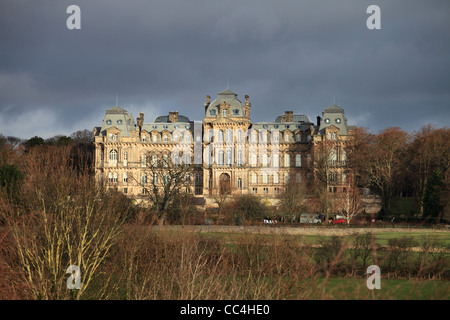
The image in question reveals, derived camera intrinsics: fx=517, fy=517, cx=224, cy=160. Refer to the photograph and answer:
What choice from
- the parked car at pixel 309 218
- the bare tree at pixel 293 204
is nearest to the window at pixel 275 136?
the bare tree at pixel 293 204

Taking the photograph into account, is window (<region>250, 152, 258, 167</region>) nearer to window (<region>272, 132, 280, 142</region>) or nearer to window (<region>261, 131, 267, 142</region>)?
window (<region>261, 131, 267, 142</region>)

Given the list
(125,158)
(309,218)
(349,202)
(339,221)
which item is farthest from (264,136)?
(339,221)

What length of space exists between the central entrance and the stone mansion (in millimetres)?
153

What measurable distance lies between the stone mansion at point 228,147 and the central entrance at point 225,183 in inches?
6.0

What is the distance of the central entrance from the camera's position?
232ft

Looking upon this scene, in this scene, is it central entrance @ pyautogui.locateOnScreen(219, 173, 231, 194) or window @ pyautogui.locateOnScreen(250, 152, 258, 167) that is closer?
central entrance @ pyautogui.locateOnScreen(219, 173, 231, 194)

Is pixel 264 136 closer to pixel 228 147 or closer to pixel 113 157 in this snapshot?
pixel 228 147

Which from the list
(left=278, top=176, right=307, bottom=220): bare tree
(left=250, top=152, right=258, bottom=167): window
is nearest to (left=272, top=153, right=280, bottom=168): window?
(left=250, top=152, right=258, bottom=167): window

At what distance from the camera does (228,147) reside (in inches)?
3113

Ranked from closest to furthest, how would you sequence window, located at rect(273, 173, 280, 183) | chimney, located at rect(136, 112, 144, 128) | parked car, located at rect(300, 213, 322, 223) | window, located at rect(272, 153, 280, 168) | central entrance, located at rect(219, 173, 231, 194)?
parked car, located at rect(300, 213, 322, 223), central entrance, located at rect(219, 173, 231, 194), window, located at rect(273, 173, 280, 183), window, located at rect(272, 153, 280, 168), chimney, located at rect(136, 112, 144, 128)

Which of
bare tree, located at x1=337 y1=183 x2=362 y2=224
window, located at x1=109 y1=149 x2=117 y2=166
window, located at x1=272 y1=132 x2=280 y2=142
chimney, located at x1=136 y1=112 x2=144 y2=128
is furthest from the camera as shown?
chimney, located at x1=136 y1=112 x2=144 y2=128

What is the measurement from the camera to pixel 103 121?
83.4m
